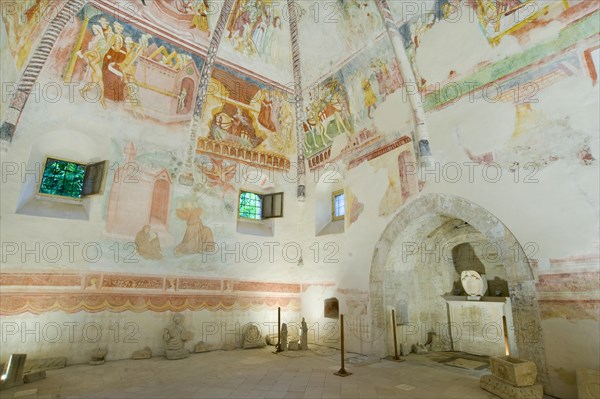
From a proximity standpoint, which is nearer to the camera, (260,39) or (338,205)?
(260,39)

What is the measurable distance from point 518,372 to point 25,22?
10.1 meters

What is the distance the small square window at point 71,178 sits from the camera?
308 inches

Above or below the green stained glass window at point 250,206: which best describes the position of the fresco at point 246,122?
Result: above

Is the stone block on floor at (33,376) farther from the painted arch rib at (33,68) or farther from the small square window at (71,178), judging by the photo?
the painted arch rib at (33,68)

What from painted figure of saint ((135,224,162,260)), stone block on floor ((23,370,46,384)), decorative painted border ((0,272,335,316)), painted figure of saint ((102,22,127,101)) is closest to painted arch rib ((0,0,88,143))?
painted figure of saint ((102,22,127,101))

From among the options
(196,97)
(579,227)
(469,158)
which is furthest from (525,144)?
(196,97)

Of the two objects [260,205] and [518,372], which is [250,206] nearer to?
[260,205]

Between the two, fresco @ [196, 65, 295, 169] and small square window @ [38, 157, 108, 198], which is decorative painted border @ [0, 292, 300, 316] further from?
fresco @ [196, 65, 295, 169]

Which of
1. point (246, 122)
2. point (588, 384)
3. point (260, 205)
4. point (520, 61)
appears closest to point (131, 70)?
point (246, 122)

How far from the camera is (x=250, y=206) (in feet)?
35.4

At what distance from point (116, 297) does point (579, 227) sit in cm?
930

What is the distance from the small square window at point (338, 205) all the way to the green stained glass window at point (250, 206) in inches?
97.9

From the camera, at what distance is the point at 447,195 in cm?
691

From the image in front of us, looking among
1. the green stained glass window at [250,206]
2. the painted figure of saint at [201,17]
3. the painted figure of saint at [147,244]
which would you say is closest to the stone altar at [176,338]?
the painted figure of saint at [147,244]
